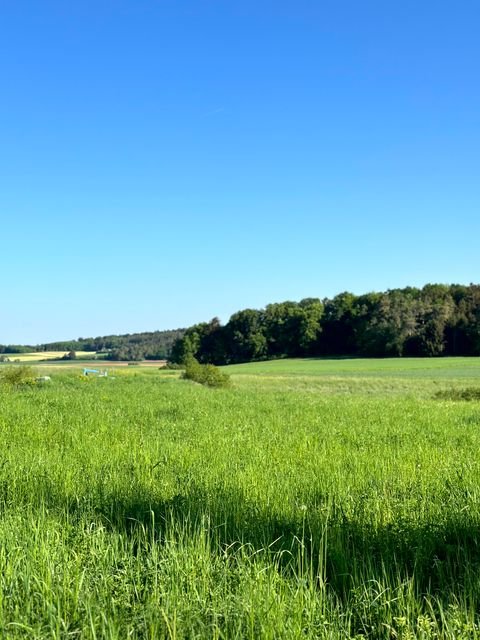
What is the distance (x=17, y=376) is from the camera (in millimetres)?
33375

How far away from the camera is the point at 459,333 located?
85.1 metres

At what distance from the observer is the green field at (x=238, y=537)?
9.09 feet

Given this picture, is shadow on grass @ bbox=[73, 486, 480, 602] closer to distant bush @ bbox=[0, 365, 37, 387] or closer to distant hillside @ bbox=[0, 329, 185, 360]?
distant bush @ bbox=[0, 365, 37, 387]

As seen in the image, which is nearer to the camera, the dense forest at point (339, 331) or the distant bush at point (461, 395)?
the distant bush at point (461, 395)

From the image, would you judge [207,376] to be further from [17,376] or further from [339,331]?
[339,331]

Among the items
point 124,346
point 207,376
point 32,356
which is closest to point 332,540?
point 207,376

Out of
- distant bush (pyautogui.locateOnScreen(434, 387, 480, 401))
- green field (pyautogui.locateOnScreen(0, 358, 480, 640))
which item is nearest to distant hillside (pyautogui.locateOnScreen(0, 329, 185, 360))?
distant bush (pyautogui.locateOnScreen(434, 387, 480, 401))

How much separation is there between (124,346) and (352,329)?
4948 centimetres

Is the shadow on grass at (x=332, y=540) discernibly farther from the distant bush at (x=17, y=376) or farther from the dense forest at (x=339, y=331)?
the dense forest at (x=339, y=331)

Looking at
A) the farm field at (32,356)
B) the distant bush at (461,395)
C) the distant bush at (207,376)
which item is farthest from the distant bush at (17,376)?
the farm field at (32,356)

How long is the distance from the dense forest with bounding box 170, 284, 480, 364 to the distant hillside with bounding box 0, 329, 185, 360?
6.91m

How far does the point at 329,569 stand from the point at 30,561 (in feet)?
6.30

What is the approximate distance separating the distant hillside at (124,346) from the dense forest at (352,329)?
6.91 m

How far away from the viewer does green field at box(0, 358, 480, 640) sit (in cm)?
277
